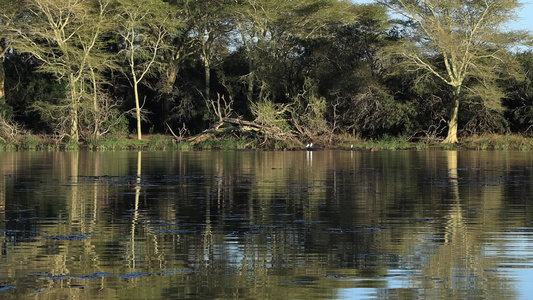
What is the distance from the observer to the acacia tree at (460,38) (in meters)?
51.3

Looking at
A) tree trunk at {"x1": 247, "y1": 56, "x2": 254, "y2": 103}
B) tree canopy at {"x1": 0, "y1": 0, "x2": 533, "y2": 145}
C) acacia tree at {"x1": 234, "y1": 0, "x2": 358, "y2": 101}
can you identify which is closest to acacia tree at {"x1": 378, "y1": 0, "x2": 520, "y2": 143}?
tree canopy at {"x1": 0, "y1": 0, "x2": 533, "y2": 145}

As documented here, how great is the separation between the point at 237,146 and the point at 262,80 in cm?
704

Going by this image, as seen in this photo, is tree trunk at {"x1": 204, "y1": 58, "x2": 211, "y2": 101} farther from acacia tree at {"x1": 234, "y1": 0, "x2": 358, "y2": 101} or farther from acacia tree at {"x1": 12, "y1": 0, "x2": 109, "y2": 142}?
acacia tree at {"x1": 12, "y1": 0, "x2": 109, "y2": 142}

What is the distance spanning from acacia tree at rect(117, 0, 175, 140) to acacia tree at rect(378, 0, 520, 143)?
13.1m

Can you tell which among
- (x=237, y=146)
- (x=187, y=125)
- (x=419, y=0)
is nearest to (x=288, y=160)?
(x=237, y=146)

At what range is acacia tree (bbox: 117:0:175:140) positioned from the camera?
2028 inches

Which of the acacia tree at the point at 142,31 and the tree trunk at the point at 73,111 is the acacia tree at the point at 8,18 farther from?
the acacia tree at the point at 142,31

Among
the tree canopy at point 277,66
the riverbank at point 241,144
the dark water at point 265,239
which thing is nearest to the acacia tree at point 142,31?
the tree canopy at point 277,66

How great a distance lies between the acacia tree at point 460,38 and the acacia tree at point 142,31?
13.1 metres

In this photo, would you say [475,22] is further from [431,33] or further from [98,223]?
[98,223]

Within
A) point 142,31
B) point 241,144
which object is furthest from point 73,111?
point 241,144

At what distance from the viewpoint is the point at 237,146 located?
163 ft

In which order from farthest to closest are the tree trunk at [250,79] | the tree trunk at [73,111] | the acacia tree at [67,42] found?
the tree trunk at [250,79] < the tree trunk at [73,111] < the acacia tree at [67,42]

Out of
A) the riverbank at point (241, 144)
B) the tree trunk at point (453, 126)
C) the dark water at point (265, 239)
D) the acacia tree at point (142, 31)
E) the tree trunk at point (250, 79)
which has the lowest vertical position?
the dark water at point (265, 239)
